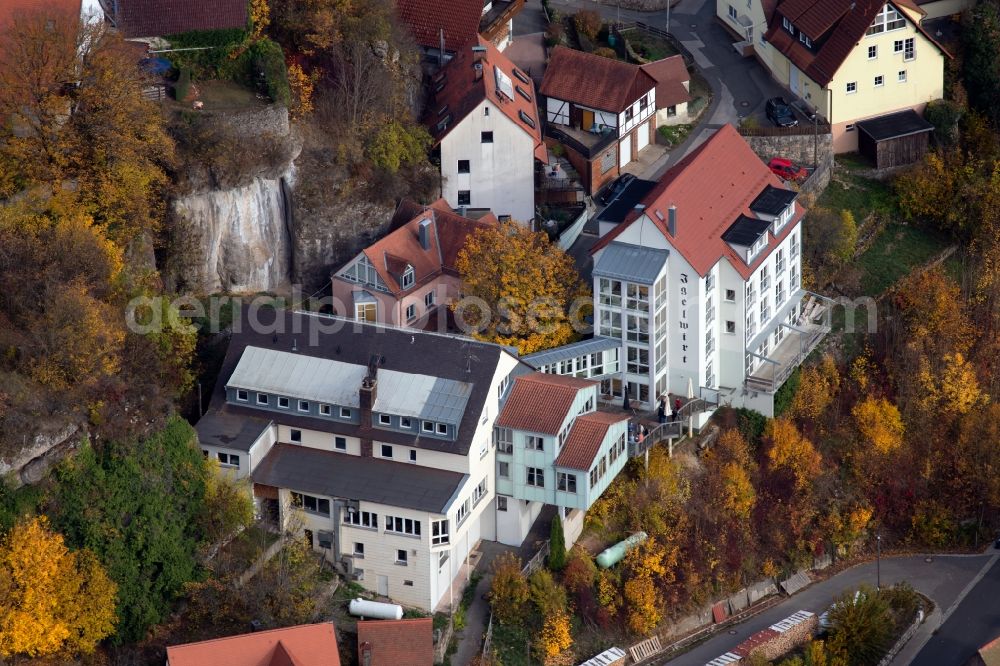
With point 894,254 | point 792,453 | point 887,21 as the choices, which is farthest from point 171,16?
point 894,254

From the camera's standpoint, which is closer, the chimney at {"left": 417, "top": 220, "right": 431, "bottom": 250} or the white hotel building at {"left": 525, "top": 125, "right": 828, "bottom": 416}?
the white hotel building at {"left": 525, "top": 125, "right": 828, "bottom": 416}

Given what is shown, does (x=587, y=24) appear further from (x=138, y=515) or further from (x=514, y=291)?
(x=138, y=515)

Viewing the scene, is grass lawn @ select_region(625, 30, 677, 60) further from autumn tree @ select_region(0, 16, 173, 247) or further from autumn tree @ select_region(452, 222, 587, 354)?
autumn tree @ select_region(0, 16, 173, 247)

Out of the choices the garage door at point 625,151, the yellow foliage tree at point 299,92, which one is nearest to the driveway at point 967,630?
the garage door at point 625,151

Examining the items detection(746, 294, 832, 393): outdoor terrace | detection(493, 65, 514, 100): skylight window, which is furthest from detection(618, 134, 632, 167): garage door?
detection(746, 294, 832, 393): outdoor terrace

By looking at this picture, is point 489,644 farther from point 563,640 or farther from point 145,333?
point 145,333

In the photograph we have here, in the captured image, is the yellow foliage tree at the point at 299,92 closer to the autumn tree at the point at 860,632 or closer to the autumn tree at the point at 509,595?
the autumn tree at the point at 509,595

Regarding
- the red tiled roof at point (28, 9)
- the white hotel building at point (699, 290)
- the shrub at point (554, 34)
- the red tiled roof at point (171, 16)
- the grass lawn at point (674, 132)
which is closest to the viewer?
the red tiled roof at point (28, 9)
